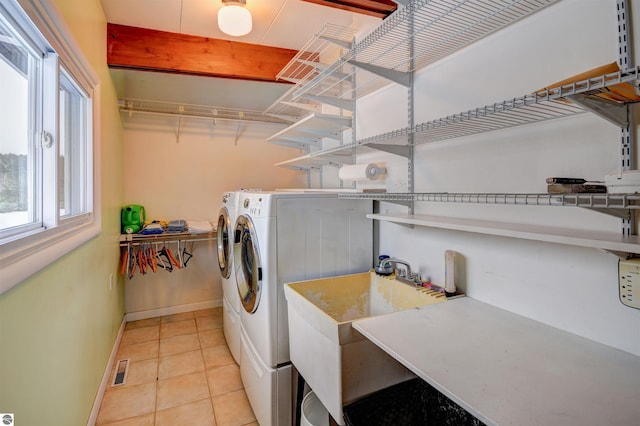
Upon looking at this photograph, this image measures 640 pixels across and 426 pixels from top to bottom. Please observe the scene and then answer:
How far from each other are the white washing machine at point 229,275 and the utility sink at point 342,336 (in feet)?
2.67

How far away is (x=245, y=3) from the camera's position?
2.06 meters

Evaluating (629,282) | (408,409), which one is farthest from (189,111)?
(629,282)

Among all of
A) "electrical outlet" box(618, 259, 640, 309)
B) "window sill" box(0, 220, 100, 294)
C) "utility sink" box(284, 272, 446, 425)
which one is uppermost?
"window sill" box(0, 220, 100, 294)

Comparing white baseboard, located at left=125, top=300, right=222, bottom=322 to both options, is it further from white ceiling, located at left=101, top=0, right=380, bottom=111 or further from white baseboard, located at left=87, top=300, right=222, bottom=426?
white ceiling, located at left=101, top=0, right=380, bottom=111

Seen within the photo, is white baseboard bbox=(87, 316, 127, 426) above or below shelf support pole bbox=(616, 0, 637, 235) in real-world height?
below

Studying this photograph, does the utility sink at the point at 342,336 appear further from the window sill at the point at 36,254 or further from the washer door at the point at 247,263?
the window sill at the point at 36,254

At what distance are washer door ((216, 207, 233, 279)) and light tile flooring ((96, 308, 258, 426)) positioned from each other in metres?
0.68

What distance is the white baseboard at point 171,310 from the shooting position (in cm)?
324

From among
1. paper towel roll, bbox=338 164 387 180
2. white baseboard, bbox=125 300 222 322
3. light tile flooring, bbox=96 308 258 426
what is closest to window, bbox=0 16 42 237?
light tile flooring, bbox=96 308 258 426

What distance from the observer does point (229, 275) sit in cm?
254

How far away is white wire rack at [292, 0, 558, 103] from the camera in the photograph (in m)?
1.20

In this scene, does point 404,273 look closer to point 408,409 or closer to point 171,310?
point 408,409

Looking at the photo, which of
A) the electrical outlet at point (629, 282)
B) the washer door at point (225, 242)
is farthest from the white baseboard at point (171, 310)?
the electrical outlet at point (629, 282)

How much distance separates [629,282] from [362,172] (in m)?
1.27
